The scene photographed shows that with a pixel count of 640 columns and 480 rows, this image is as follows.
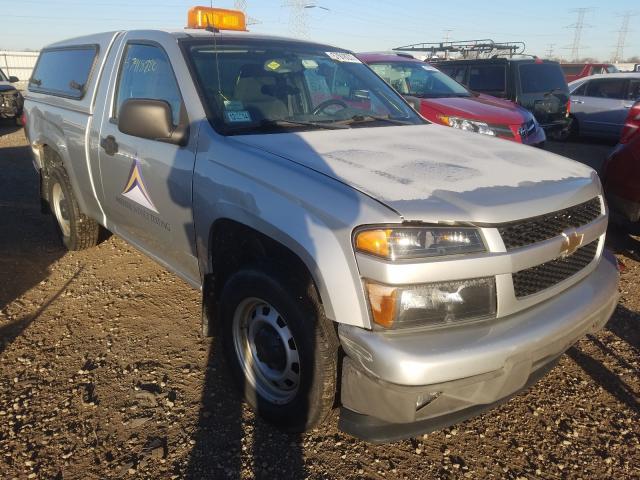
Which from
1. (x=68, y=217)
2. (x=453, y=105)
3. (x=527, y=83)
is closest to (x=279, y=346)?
(x=68, y=217)

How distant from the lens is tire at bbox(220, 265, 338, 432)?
2.14 metres

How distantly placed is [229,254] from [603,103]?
11337 mm

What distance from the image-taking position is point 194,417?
2.67 meters

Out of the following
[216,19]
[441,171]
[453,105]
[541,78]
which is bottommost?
[453,105]

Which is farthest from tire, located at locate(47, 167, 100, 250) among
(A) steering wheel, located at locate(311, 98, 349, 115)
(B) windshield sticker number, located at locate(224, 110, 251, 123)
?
(A) steering wheel, located at locate(311, 98, 349, 115)

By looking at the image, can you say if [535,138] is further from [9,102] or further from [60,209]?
[9,102]

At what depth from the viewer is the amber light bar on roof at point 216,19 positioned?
11.9ft

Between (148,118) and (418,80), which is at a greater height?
(148,118)

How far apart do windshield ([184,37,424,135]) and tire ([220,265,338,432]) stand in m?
0.87

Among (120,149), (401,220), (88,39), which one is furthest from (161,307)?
(401,220)

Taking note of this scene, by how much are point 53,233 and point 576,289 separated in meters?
5.07

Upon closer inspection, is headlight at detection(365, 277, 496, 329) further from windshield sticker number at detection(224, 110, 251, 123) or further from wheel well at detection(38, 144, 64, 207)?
wheel well at detection(38, 144, 64, 207)

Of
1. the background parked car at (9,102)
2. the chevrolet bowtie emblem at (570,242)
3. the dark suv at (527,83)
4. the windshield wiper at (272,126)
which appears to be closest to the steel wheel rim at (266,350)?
the windshield wiper at (272,126)

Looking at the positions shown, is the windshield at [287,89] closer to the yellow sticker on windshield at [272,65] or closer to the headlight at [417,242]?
the yellow sticker on windshield at [272,65]
